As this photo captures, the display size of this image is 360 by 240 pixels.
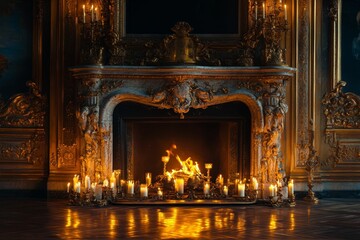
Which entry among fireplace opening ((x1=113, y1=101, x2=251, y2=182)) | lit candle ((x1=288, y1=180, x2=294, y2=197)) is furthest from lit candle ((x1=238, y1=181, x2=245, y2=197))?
lit candle ((x1=288, y1=180, x2=294, y2=197))

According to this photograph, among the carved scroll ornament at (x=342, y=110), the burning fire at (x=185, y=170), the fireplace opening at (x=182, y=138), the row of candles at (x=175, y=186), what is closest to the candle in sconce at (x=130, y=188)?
the row of candles at (x=175, y=186)

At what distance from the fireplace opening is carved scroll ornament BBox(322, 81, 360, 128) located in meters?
1.24

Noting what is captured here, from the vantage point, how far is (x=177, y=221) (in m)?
8.70

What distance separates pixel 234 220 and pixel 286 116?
2553mm

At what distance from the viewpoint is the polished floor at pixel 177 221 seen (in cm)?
779

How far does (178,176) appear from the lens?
35.2 ft

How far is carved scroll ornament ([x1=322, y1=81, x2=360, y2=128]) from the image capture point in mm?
11000

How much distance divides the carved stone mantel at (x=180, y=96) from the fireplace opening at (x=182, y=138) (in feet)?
0.68

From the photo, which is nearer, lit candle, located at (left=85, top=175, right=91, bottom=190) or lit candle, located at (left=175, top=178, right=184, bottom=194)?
lit candle, located at (left=85, top=175, right=91, bottom=190)

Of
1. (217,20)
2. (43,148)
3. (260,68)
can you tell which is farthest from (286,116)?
(43,148)

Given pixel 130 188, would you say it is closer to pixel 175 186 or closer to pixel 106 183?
pixel 106 183

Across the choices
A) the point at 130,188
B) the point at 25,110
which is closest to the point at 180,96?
the point at 130,188

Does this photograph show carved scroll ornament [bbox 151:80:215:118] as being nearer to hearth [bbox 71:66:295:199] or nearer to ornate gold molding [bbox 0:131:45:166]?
hearth [bbox 71:66:295:199]

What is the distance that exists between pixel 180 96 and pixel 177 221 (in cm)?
214
